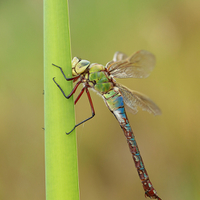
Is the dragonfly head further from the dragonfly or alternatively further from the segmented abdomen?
the segmented abdomen

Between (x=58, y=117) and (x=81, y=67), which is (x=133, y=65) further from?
(x=58, y=117)

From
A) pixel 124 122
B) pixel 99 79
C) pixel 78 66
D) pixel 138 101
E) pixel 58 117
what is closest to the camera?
pixel 58 117

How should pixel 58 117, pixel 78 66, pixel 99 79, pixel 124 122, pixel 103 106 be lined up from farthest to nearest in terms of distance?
pixel 103 106 → pixel 124 122 → pixel 99 79 → pixel 78 66 → pixel 58 117

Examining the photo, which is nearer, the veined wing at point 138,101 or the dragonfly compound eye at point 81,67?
the dragonfly compound eye at point 81,67

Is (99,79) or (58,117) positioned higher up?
(99,79)

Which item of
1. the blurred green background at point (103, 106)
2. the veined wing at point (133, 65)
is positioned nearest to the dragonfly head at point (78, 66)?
the veined wing at point (133, 65)

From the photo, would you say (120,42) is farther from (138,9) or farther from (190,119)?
(190,119)

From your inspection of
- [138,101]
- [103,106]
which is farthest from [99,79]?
[103,106]

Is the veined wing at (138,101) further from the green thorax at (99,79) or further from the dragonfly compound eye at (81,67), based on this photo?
the dragonfly compound eye at (81,67)
